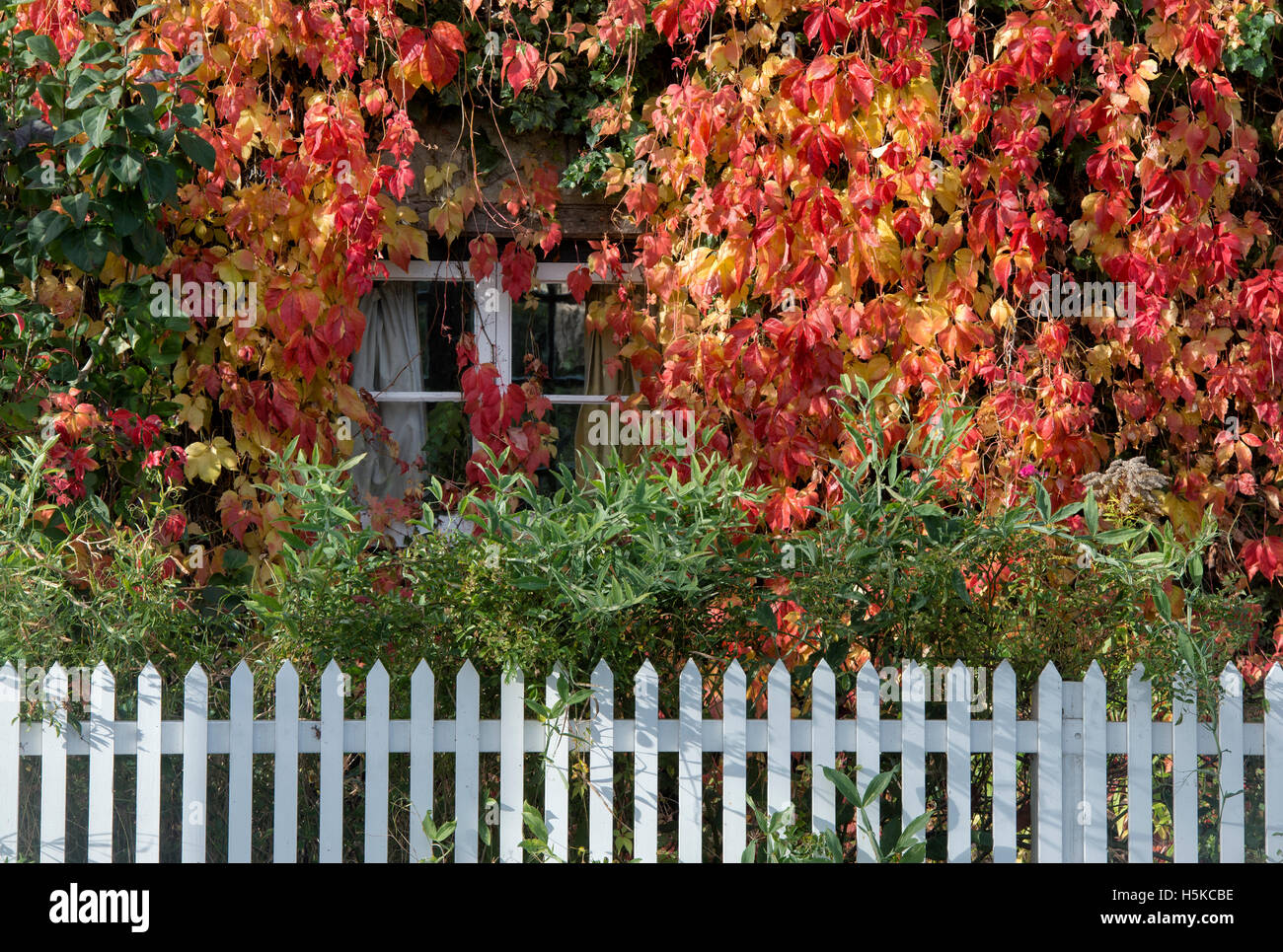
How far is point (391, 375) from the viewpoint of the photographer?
4109 mm

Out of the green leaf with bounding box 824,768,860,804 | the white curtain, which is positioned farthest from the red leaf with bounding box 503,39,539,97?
the green leaf with bounding box 824,768,860,804

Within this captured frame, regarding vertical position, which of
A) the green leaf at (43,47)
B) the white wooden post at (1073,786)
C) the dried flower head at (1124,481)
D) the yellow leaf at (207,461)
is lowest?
the white wooden post at (1073,786)

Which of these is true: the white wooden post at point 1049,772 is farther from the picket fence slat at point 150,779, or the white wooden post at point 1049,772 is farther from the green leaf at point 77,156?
the green leaf at point 77,156

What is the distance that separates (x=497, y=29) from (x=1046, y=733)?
2904 millimetres

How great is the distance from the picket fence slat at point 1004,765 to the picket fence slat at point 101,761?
1824 mm

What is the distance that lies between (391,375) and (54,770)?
80.3 inches

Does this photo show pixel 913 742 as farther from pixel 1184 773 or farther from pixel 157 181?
pixel 157 181

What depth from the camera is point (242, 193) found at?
147 inches

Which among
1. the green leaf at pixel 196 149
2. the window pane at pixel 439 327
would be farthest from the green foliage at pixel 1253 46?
the green leaf at pixel 196 149

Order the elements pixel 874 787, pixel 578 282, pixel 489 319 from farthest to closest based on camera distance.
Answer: pixel 489 319 → pixel 578 282 → pixel 874 787

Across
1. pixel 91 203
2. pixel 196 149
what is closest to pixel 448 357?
pixel 196 149

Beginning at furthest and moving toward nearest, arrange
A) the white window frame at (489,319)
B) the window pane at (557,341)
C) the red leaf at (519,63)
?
the window pane at (557,341) < the white window frame at (489,319) < the red leaf at (519,63)

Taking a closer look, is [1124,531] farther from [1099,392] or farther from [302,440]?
[302,440]

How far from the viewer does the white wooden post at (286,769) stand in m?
2.34
